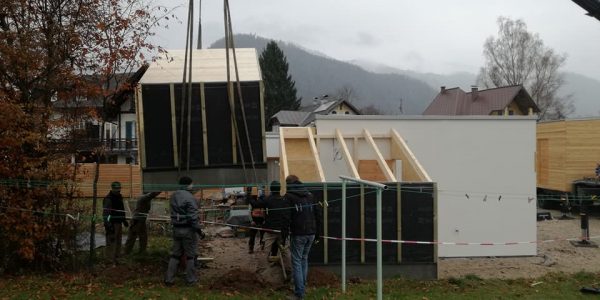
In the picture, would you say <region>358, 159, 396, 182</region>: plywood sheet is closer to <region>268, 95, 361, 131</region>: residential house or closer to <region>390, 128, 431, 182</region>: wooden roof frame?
<region>390, 128, 431, 182</region>: wooden roof frame

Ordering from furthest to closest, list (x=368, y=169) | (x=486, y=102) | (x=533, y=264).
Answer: (x=486, y=102) → (x=368, y=169) → (x=533, y=264)

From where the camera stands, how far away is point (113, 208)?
32.4ft

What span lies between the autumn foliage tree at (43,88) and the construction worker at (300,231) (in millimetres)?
3760

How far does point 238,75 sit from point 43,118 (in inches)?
134

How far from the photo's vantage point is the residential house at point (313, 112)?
52812 mm

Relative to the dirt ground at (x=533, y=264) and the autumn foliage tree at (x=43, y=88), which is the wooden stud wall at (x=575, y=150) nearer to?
the dirt ground at (x=533, y=264)

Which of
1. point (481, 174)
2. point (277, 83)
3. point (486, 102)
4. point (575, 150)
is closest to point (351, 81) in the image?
point (277, 83)

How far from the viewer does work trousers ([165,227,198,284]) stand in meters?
8.07

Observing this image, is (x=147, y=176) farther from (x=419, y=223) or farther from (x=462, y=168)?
(x=462, y=168)

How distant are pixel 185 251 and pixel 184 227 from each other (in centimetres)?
38

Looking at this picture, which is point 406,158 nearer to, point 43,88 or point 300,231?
point 300,231

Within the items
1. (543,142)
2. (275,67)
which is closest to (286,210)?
(543,142)

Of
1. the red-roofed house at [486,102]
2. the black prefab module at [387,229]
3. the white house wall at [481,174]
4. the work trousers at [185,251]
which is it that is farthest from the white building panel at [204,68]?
the red-roofed house at [486,102]

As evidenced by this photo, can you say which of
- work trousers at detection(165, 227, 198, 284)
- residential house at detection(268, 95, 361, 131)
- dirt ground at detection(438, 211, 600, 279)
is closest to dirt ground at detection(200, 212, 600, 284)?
dirt ground at detection(438, 211, 600, 279)
